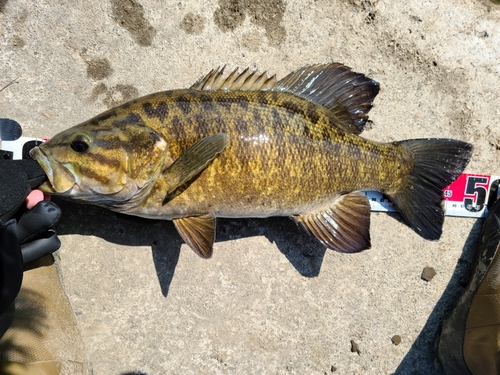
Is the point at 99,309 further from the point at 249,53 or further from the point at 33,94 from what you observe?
the point at 249,53

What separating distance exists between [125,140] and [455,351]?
2241mm

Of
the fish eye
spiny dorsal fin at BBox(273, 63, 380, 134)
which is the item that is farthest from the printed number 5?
the fish eye

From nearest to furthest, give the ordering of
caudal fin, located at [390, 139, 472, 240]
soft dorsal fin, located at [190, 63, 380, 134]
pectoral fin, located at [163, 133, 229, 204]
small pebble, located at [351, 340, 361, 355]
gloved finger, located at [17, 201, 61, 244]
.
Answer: pectoral fin, located at [163, 133, 229, 204]
gloved finger, located at [17, 201, 61, 244]
soft dorsal fin, located at [190, 63, 380, 134]
caudal fin, located at [390, 139, 472, 240]
small pebble, located at [351, 340, 361, 355]

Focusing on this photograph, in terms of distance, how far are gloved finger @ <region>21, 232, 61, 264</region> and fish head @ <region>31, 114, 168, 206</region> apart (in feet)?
1.28

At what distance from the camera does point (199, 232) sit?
197cm

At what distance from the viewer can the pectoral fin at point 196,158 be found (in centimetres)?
173

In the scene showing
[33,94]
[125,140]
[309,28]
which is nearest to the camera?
[125,140]

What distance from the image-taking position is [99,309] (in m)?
2.30

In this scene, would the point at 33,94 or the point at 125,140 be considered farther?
the point at 33,94

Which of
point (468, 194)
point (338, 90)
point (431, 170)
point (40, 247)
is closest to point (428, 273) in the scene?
point (468, 194)

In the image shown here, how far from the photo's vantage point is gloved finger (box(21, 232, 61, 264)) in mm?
1993

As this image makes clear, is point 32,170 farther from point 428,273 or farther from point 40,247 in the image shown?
point 428,273

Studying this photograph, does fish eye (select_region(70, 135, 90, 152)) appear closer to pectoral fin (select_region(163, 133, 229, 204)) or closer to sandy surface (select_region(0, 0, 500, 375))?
pectoral fin (select_region(163, 133, 229, 204))

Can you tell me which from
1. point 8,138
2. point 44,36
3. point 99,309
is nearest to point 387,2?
point 44,36
